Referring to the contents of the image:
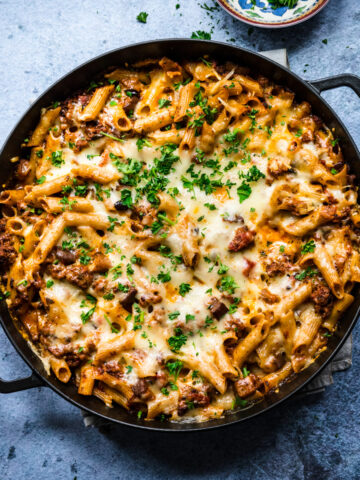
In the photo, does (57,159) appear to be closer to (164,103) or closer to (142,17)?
(164,103)

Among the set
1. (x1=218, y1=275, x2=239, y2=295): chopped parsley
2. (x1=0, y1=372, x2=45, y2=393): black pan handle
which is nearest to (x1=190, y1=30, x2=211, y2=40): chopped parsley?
(x1=218, y1=275, x2=239, y2=295): chopped parsley

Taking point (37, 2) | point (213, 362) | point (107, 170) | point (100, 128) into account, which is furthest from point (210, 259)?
point (37, 2)

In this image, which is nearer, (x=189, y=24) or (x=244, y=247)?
(x=244, y=247)

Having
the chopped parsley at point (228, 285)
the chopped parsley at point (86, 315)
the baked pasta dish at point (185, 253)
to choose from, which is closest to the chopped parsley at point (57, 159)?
the baked pasta dish at point (185, 253)

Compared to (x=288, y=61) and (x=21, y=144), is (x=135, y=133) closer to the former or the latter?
(x=21, y=144)

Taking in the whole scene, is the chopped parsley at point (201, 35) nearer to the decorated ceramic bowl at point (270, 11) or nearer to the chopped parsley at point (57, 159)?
the decorated ceramic bowl at point (270, 11)

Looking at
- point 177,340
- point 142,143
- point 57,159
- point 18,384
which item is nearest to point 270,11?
point 142,143

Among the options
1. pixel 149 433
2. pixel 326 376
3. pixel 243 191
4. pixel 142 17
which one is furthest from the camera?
pixel 142 17
